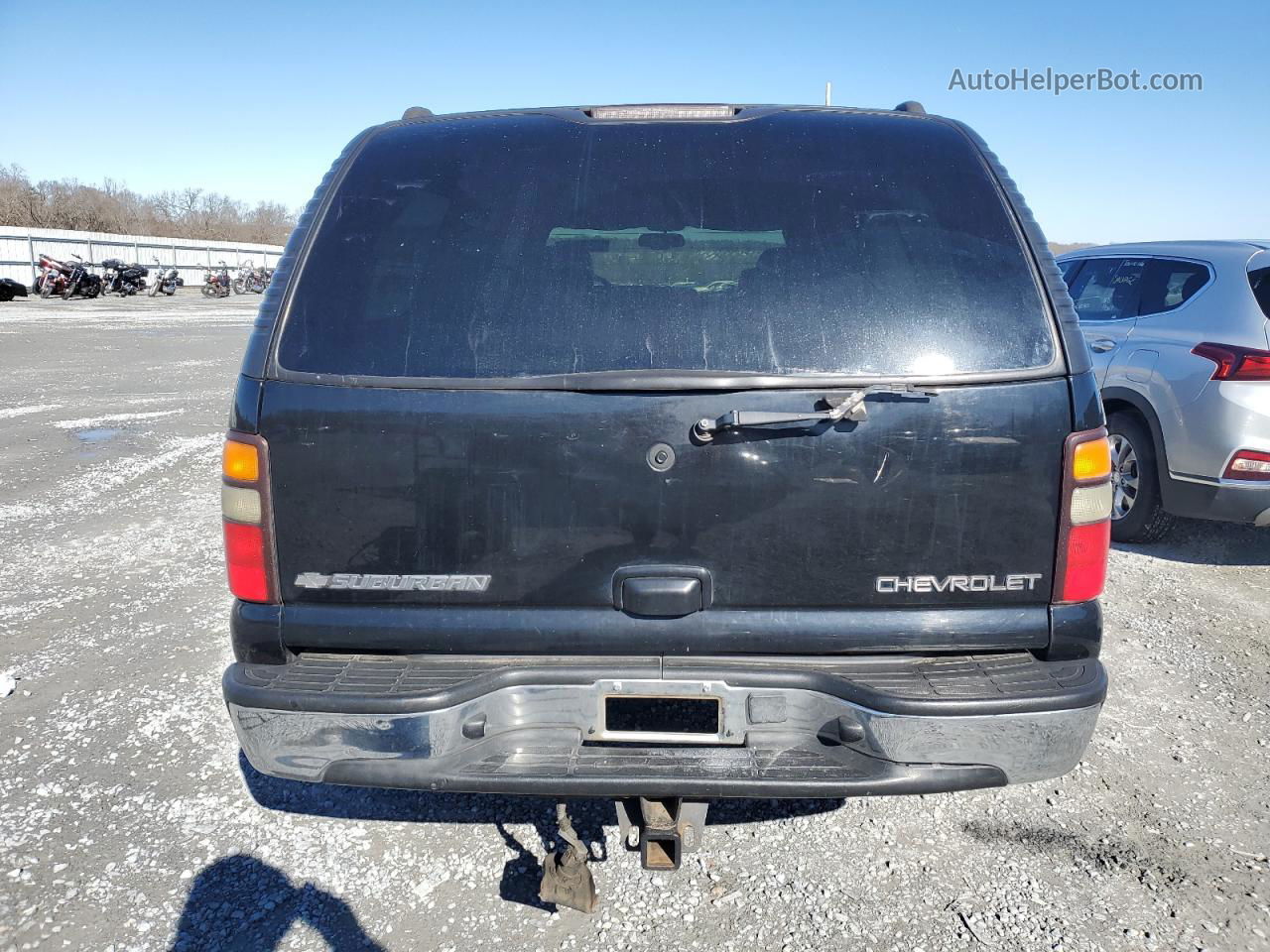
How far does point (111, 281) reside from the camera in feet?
101

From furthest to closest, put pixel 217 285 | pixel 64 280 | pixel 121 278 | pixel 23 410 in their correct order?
pixel 217 285, pixel 121 278, pixel 64 280, pixel 23 410

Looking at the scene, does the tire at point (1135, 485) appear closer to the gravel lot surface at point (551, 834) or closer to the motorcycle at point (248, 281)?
the gravel lot surface at point (551, 834)

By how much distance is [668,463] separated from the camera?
2.06 meters

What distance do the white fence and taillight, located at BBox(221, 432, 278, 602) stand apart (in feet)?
116

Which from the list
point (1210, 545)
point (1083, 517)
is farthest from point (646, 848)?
point (1210, 545)

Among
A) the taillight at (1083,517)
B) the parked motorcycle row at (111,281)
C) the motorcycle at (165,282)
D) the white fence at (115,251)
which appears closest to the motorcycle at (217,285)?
the parked motorcycle row at (111,281)

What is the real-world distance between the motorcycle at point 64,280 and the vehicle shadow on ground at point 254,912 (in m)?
31.2

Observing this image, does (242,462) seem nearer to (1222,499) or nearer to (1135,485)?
(1222,499)

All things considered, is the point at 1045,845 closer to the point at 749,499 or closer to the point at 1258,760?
the point at 1258,760

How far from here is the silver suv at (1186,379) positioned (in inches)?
181

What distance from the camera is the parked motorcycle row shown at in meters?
28.0

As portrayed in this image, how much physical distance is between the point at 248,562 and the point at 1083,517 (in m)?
2.03

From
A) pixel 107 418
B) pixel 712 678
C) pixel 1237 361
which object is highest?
pixel 1237 361

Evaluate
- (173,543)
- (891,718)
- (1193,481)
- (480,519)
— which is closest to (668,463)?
(480,519)
